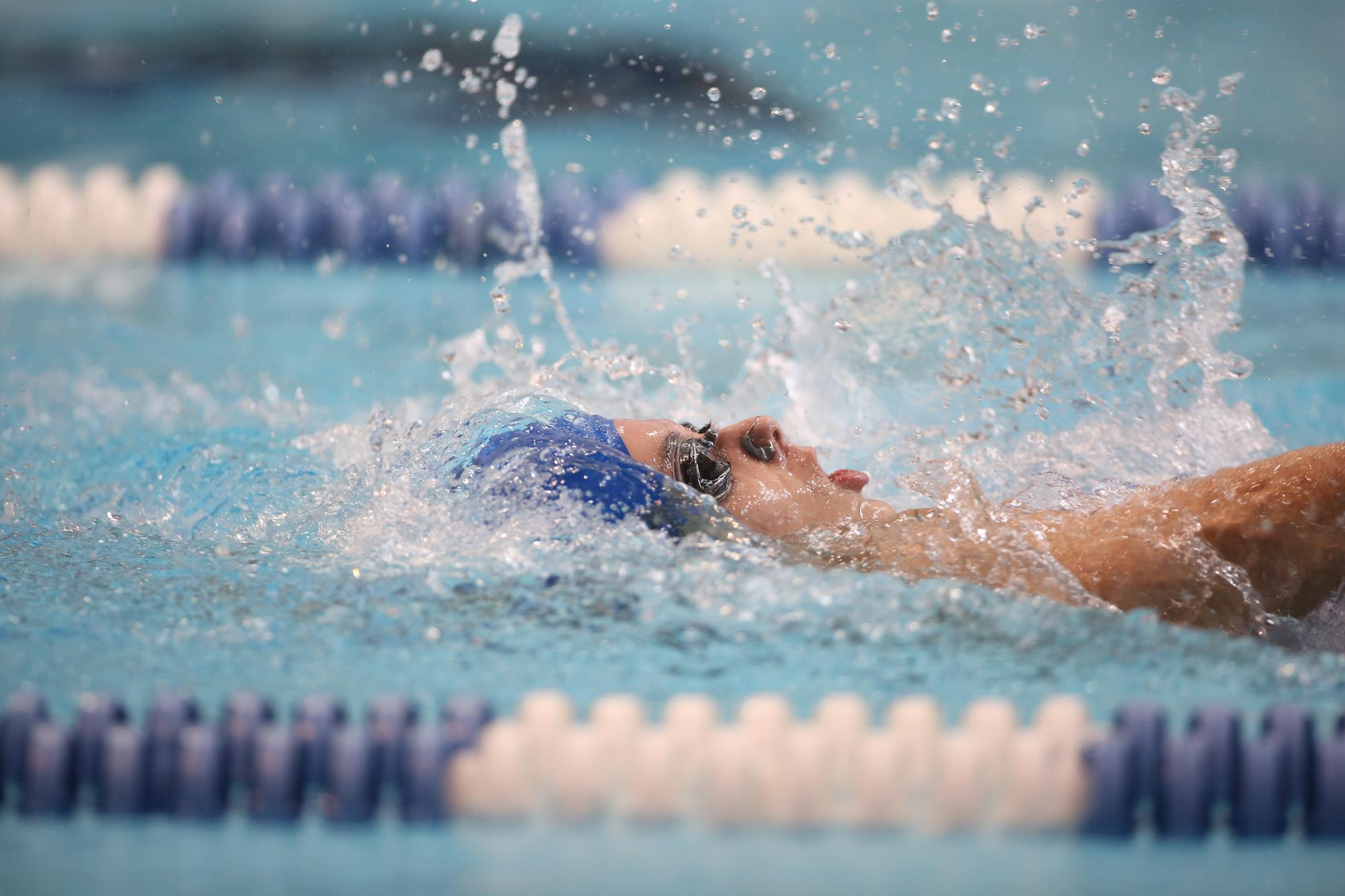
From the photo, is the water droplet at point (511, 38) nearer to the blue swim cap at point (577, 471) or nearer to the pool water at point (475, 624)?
the pool water at point (475, 624)

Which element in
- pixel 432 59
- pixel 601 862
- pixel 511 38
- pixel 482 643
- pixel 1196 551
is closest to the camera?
pixel 601 862

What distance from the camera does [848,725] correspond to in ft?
4.47

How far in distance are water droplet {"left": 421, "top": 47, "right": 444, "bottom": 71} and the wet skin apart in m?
4.74

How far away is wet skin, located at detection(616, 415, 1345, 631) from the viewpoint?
1627mm

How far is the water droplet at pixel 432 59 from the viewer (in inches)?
239

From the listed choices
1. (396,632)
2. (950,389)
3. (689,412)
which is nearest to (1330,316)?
(950,389)

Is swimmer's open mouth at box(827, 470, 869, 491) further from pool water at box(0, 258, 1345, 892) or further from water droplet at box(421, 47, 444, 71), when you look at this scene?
water droplet at box(421, 47, 444, 71)

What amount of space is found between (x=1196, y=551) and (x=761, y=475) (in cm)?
59

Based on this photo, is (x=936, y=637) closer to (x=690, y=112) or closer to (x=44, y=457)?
(x=44, y=457)

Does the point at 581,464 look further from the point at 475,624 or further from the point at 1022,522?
the point at 1022,522

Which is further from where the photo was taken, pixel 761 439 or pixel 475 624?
pixel 761 439

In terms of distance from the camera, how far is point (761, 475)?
1796mm

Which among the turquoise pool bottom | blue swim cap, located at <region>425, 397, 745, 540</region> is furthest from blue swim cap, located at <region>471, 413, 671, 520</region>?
the turquoise pool bottom

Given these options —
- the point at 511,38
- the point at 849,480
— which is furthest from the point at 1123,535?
the point at 511,38
